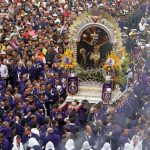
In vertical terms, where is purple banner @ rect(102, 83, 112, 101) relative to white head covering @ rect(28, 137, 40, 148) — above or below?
above

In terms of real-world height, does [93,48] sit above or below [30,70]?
above

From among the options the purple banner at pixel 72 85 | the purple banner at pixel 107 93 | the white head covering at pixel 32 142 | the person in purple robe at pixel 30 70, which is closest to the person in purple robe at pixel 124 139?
the white head covering at pixel 32 142

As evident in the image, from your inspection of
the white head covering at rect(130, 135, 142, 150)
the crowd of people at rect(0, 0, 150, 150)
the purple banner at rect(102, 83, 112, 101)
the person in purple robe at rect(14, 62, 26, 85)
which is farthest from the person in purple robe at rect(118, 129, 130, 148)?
the person in purple robe at rect(14, 62, 26, 85)

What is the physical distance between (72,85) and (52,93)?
3.37 feet

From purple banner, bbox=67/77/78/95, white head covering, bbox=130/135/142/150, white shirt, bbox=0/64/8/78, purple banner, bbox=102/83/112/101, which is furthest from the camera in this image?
white shirt, bbox=0/64/8/78

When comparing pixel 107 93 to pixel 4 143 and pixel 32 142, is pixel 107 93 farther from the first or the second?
pixel 4 143

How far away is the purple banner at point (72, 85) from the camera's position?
3312cm

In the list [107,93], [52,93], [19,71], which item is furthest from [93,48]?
[19,71]

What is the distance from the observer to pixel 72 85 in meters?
33.2

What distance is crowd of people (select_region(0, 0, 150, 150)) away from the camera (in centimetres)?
2741

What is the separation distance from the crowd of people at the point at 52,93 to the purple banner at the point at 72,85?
243 millimetres

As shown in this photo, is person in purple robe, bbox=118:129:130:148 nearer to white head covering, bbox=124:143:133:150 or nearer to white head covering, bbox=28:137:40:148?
white head covering, bbox=124:143:133:150

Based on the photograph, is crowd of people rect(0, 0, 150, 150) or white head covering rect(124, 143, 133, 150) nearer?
white head covering rect(124, 143, 133, 150)

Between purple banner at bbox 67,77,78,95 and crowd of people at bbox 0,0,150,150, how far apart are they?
24 centimetres
